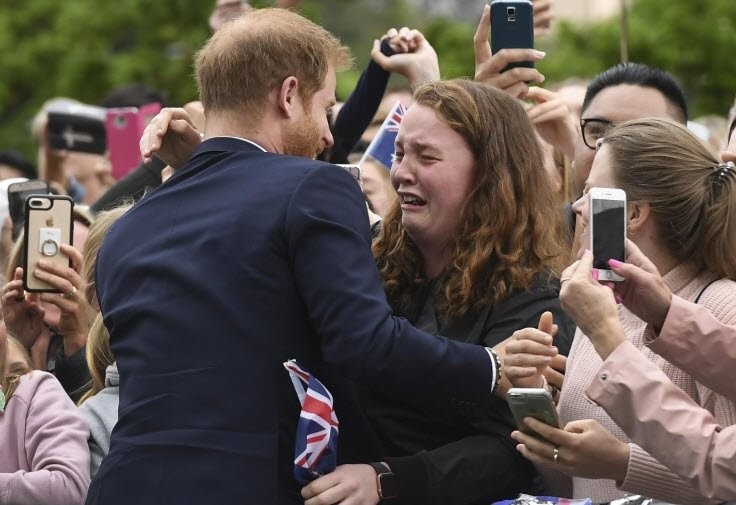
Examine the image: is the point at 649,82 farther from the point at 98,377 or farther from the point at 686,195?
the point at 98,377

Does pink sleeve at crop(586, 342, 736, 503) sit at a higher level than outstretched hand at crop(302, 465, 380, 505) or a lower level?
higher

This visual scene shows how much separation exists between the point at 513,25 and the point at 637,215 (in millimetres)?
1667

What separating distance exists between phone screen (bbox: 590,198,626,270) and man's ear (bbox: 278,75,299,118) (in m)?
0.85

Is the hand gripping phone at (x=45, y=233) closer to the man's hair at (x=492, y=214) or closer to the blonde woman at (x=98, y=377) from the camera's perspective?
the blonde woman at (x=98, y=377)

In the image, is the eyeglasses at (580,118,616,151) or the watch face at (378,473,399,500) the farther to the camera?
the eyeglasses at (580,118,616,151)

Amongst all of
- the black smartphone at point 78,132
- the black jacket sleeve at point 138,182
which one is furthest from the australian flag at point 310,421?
the black smartphone at point 78,132

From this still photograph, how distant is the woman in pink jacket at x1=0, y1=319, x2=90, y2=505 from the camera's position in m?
4.73

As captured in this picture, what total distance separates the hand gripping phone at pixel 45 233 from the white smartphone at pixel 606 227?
2499 millimetres

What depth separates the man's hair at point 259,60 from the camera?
13.0 ft

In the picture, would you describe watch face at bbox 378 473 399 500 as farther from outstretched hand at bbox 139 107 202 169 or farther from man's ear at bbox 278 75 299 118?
outstretched hand at bbox 139 107 202 169

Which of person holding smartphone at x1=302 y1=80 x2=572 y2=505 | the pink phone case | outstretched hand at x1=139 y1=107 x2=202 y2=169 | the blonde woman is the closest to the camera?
person holding smartphone at x1=302 y1=80 x2=572 y2=505

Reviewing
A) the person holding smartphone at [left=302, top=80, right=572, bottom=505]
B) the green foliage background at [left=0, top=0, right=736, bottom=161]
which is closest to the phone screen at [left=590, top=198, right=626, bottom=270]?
the person holding smartphone at [left=302, top=80, right=572, bottom=505]

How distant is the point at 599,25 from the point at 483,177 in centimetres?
1526

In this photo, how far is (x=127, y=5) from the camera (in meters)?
20.6
